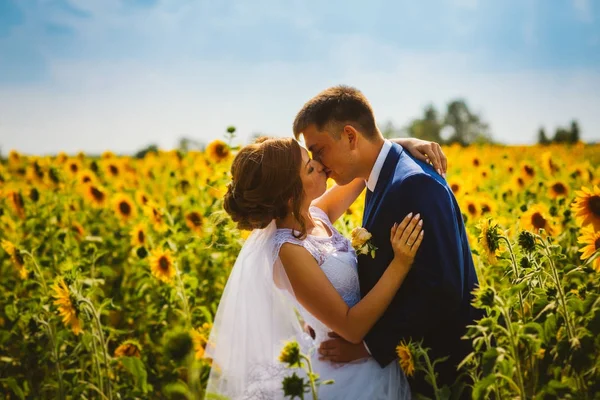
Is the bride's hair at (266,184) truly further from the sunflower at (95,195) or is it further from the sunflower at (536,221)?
the sunflower at (95,195)

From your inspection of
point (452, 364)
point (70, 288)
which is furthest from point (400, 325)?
point (70, 288)

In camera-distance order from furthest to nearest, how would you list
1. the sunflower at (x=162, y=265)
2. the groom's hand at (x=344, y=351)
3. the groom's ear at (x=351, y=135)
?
the sunflower at (x=162, y=265), the groom's ear at (x=351, y=135), the groom's hand at (x=344, y=351)

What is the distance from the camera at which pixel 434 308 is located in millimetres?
2270

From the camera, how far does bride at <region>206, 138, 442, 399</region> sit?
7.66 feet

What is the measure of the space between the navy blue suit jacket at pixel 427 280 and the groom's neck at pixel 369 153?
26 centimetres

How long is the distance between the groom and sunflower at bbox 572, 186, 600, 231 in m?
0.61

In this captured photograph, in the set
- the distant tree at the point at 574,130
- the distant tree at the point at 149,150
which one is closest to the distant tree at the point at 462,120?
the distant tree at the point at 574,130

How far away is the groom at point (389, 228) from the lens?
2264 millimetres

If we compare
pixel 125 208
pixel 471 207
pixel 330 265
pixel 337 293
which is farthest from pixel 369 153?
pixel 125 208

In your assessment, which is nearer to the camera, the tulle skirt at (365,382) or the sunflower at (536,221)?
the tulle skirt at (365,382)

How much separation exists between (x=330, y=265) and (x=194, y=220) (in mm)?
2405

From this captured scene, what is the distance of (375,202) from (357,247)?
34 cm

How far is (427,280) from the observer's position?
2.26 metres

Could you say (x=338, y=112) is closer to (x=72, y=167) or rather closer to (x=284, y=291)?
(x=284, y=291)
